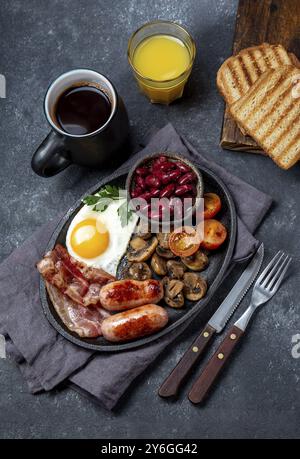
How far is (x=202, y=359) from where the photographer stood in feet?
11.8

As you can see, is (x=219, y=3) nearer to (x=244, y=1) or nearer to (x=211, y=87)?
(x=244, y=1)

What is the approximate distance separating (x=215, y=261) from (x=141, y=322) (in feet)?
2.01

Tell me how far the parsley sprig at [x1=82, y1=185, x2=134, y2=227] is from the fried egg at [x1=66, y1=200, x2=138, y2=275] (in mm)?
25

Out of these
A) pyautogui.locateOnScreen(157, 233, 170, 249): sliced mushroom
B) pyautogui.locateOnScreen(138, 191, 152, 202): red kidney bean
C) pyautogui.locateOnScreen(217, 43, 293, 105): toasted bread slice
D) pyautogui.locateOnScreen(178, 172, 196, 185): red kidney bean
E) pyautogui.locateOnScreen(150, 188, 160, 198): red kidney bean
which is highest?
pyautogui.locateOnScreen(217, 43, 293, 105): toasted bread slice

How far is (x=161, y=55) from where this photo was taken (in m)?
3.87

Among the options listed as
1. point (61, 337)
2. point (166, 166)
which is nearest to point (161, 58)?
point (166, 166)

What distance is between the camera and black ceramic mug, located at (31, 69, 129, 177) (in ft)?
11.5

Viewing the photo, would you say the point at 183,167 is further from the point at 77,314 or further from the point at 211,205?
the point at 77,314

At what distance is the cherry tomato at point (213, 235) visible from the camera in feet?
11.6

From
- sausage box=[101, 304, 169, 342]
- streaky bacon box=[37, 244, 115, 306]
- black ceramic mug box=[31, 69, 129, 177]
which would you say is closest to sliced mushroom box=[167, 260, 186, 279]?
sausage box=[101, 304, 169, 342]

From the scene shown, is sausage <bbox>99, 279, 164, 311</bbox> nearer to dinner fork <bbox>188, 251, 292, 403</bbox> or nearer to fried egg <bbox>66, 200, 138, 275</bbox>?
fried egg <bbox>66, 200, 138, 275</bbox>

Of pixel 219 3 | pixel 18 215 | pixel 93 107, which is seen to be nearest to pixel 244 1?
pixel 219 3

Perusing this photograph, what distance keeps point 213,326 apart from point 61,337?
0.92 metres

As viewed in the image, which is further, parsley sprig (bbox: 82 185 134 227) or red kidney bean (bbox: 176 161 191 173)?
parsley sprig (bbox: 82 185 134 227)
